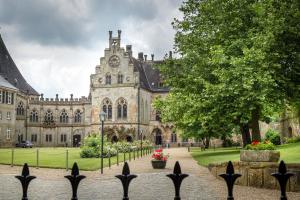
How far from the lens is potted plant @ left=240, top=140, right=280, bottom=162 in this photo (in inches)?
578

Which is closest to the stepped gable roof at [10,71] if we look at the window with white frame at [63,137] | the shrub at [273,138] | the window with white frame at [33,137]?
the window with white frame at [33,137]

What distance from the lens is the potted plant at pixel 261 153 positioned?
14673 mm

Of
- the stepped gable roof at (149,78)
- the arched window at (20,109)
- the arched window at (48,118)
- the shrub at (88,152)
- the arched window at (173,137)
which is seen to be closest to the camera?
the shrub at (88,152)

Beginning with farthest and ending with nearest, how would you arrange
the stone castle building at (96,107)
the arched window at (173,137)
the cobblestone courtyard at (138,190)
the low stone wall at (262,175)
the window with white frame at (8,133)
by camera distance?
the arched window at (173,137), the stone castle building at (96,107), the window with white frame at (8,133), the low stone wall at (262,175), the cobblestone courtyard at (138,190)

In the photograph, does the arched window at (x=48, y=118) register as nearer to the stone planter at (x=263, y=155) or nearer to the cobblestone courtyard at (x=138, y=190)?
the cobblestone courtyard at (x=138, y=190)

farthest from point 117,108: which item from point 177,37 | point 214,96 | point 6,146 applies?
point 214,96

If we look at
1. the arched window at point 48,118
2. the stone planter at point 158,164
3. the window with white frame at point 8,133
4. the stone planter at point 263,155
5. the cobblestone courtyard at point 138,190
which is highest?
the arched window at point 48,118

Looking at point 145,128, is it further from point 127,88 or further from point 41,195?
point 41,195

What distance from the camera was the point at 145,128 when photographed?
7119 centimetres

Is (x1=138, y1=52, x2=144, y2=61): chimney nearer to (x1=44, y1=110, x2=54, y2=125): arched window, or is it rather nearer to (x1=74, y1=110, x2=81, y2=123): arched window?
(x1=74, y1=110, x2=81, y2=123): arched window

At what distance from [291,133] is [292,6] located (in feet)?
99.9

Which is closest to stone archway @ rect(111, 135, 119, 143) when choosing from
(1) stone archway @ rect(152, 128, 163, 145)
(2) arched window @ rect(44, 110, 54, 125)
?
(1) stone archway @ rect(152, 128, 163, 145)

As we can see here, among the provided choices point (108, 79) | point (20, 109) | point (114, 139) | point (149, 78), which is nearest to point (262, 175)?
point (114, 139)

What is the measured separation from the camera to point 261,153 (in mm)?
14766
